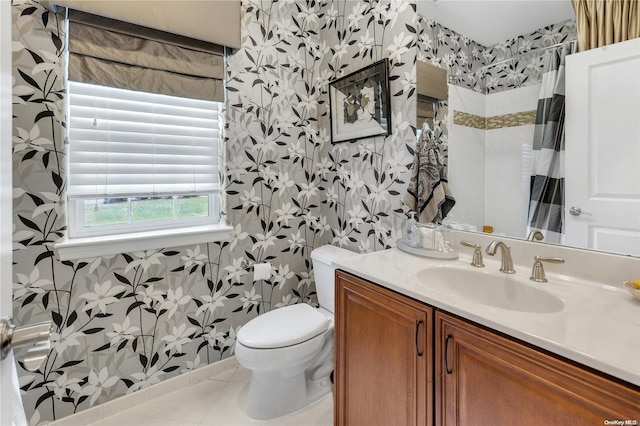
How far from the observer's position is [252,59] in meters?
1.87

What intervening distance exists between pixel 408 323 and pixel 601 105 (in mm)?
979

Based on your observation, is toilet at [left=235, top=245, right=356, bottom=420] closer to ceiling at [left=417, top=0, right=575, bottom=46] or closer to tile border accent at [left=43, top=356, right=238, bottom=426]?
tile border accent at [left=43, top=356, right=238, bottom=426]

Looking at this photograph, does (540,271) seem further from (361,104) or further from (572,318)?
(361,104)

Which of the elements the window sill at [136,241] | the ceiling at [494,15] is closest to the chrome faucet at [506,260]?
the ceiling at [494,15]

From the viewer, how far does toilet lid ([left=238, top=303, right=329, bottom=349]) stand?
1388mm

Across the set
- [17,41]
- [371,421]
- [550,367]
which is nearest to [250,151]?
[17,41]

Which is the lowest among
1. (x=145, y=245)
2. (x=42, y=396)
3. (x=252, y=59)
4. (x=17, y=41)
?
(x=42, y=396)

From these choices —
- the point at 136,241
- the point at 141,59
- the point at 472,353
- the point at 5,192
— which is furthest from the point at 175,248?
the point at 472,353

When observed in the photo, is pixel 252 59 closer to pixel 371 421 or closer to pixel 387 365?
pixel 387 365

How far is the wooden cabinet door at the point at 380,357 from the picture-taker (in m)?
0.90

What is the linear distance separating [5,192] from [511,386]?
3.64 ft

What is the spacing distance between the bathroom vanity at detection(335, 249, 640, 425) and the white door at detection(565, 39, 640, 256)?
199mm

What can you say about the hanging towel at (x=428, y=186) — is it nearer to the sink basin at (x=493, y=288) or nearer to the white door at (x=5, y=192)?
the sink basin at (x=493, y=288)

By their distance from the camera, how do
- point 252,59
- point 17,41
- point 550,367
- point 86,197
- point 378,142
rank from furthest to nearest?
point 252,59 < point 378,142 < point 86,197 < point 17,41 < point 550,367
